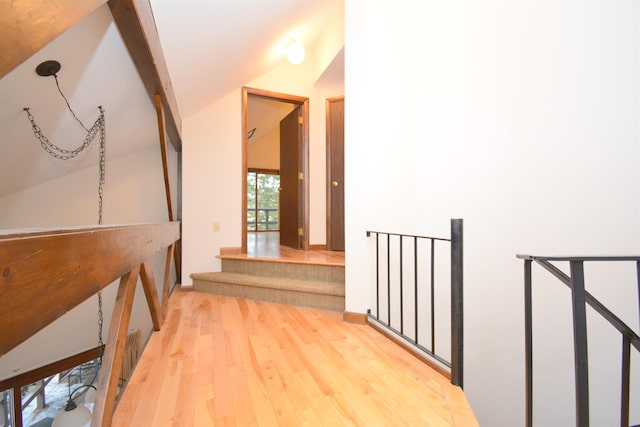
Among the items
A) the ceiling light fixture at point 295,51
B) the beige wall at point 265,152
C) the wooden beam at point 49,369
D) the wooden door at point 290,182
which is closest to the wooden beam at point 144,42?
the ceiling light fixture at point 295,51

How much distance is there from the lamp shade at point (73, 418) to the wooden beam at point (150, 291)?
1.99 ft

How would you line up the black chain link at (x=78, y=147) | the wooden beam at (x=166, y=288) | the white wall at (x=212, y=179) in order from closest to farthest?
the black chain link at (x=78, y=147)
the wooden beam at (x=166, y=288)
the white wall at (x=212, y=179)

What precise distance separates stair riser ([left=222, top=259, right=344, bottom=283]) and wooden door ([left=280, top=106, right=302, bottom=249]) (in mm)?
898

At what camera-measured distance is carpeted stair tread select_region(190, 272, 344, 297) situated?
2605 millimetres

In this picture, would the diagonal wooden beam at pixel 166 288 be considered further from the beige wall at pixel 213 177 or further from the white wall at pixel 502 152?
the white wall at pixel 502 152

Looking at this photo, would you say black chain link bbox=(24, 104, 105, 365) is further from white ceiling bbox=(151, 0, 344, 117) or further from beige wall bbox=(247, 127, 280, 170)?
beige wall bbox=(247, 127, 280, 170)

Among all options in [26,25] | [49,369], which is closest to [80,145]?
[49,369]

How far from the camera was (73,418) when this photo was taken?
71.9 inches

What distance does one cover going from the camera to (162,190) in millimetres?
3670

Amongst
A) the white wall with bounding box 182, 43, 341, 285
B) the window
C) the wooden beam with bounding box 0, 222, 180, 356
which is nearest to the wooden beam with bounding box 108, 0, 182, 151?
the white wall with bounding box 182, 43, 341, 285

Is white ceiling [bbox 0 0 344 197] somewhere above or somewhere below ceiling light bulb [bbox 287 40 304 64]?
below

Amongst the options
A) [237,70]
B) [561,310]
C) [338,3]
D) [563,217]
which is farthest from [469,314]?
[338,3]

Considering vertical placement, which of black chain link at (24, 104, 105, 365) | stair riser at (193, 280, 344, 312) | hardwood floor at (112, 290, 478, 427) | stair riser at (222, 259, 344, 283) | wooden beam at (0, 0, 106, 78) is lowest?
hardwood floor at (112, 290, 478, 427)

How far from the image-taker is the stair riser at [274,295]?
2.57 meters
